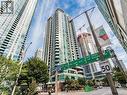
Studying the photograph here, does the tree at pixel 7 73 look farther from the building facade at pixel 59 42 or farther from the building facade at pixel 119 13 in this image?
the building facade at pixel 59 42

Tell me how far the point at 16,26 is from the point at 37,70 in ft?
376

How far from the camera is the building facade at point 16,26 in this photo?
135125 mm

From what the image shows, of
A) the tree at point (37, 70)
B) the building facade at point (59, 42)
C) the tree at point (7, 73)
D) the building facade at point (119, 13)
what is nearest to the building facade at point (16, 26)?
the building facade at point (59, 42)

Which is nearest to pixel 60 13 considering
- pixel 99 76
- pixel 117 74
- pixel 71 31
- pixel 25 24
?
pixel 71 31

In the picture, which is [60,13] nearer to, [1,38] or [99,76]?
[1,38]

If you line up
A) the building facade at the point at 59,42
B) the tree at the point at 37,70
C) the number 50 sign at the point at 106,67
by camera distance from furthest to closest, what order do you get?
the building facade at the point at 59,42, the tree at the point at 37,70, the number 50 sign at the point at 106,67

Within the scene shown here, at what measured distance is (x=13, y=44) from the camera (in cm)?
14225

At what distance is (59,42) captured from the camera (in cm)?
13350

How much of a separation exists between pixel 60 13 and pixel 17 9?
136 ft

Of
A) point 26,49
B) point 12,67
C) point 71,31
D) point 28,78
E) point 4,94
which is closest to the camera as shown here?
point 26,49

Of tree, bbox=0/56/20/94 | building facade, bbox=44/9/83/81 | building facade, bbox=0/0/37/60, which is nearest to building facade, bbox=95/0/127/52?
tree, bbox=0/56/20/94

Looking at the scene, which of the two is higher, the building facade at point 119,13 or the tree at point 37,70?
the tree at point 37,70

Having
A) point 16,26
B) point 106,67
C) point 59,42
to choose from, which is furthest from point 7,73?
point 16,26

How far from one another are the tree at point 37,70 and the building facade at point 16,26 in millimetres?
84512
